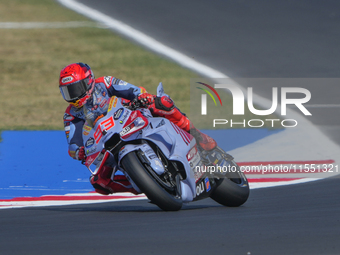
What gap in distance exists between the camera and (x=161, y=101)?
548cm

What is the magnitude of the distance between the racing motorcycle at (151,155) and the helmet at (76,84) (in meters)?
0.24

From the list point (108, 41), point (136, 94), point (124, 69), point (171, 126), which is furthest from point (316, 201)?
point (108, 41)

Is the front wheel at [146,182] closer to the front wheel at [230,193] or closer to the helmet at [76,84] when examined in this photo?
the helmet at [76,84]

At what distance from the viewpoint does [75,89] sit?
507 centimetres

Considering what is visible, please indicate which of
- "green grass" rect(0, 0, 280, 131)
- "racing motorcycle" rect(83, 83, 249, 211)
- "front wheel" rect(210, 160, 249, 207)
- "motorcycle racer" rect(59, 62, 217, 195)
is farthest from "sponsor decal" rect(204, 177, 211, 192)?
"green grass" rect(0, 0, 280, 131)

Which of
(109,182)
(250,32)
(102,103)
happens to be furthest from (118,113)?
(250,32)

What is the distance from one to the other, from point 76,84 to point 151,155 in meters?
0.92

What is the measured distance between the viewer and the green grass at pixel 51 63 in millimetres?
12320

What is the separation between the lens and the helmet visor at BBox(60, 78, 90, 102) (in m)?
5.07

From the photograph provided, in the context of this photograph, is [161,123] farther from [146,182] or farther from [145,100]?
[146,182]

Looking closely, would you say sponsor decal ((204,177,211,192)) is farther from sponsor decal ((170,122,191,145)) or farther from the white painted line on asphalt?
the white painted line on asphalt

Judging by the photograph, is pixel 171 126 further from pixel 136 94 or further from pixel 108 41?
pixel 108 41

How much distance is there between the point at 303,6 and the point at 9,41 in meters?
8.55

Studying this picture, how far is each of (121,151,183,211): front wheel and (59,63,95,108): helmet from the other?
72 centimetres
